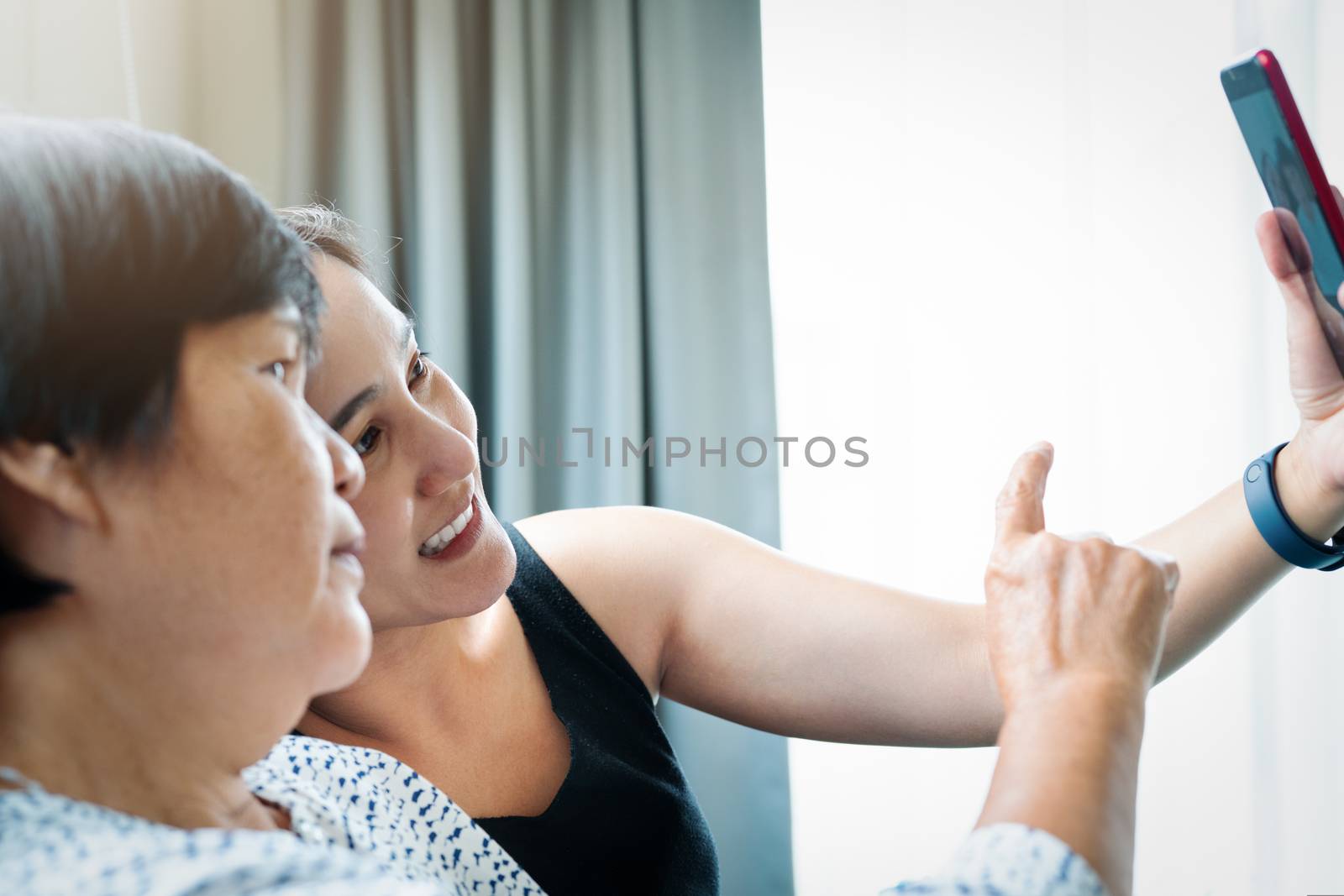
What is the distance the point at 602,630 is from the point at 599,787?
0.58ft

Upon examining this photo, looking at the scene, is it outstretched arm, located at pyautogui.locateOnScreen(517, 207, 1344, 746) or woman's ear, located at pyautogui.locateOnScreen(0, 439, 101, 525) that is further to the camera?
outstretched arm, located at pyautogui.locateOnScreen(517, 207, 1344, 746)

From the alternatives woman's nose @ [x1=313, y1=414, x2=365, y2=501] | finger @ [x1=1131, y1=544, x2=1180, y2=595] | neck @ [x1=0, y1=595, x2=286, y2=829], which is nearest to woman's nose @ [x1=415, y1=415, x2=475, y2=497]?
woman's nose @ [x1=313, y1=414, x2=365, y2=501]

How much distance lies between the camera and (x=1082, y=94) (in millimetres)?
1854

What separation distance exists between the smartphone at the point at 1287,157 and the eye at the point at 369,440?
840 millimetres

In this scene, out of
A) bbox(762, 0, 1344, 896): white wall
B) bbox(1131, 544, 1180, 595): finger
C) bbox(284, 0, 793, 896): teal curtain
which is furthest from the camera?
bbox(284, 0, 793, 896): teal curtain

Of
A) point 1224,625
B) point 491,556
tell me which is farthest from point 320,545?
point 1224,625

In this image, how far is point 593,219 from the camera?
6.85ft

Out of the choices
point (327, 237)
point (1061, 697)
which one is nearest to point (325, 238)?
point (327, 237)

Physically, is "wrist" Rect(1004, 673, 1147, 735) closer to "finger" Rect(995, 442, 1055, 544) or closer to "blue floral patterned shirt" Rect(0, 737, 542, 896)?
"finger" Rect(995, 442, 1055, 544)

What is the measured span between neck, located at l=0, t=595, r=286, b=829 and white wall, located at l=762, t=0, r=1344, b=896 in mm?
1495

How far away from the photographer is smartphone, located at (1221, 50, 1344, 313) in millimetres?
899

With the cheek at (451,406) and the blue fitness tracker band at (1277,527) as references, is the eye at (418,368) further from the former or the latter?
the blue fitness tracker band at (1277,527)

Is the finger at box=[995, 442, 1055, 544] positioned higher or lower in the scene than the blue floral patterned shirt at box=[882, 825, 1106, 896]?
higher

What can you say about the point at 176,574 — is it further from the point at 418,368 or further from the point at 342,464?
the point at 418,368
